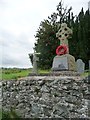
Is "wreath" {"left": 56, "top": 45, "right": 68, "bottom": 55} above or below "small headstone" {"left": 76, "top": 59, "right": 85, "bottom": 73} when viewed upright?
above

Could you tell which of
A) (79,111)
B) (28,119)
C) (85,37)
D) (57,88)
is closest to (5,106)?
(28,119)

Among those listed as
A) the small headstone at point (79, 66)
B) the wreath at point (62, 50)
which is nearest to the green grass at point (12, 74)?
the wreath at point (62, 50)

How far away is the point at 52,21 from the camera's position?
89.5ft

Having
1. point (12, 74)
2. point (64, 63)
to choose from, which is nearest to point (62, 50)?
point (64, 63)

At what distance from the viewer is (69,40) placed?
969 inches

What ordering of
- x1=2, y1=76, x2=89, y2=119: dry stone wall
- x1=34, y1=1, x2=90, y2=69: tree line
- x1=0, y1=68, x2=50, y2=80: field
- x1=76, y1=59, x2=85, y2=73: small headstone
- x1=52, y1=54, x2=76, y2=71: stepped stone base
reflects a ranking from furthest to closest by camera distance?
x1=34, y1=1, x2=90, y2=69: tree line → x1=0, y1=68, x2=50, y2=80: field → x1=76, y1=59, x2=85, y2=73: small headstone → x1=52, y1=54, x2=76, y2=71: stepped stone base → x1=2, y1=76, x2=89, y2=119: dry stone wall

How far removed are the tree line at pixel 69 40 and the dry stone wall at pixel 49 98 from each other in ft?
30.8

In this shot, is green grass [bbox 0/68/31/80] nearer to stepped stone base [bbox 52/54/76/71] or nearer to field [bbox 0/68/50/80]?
field [bbox 0/68/50/80]

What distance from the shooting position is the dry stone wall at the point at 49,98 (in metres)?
12.4

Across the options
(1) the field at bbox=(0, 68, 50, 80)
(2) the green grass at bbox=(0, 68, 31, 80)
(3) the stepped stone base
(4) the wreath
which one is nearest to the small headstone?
(4) the wreath

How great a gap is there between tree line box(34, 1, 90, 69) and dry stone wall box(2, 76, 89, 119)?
30.8 ft

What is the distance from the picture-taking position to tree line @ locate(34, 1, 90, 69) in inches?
923

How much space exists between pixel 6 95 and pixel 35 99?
1993 millimetres

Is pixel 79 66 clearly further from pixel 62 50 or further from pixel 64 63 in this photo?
pixel 64 63
